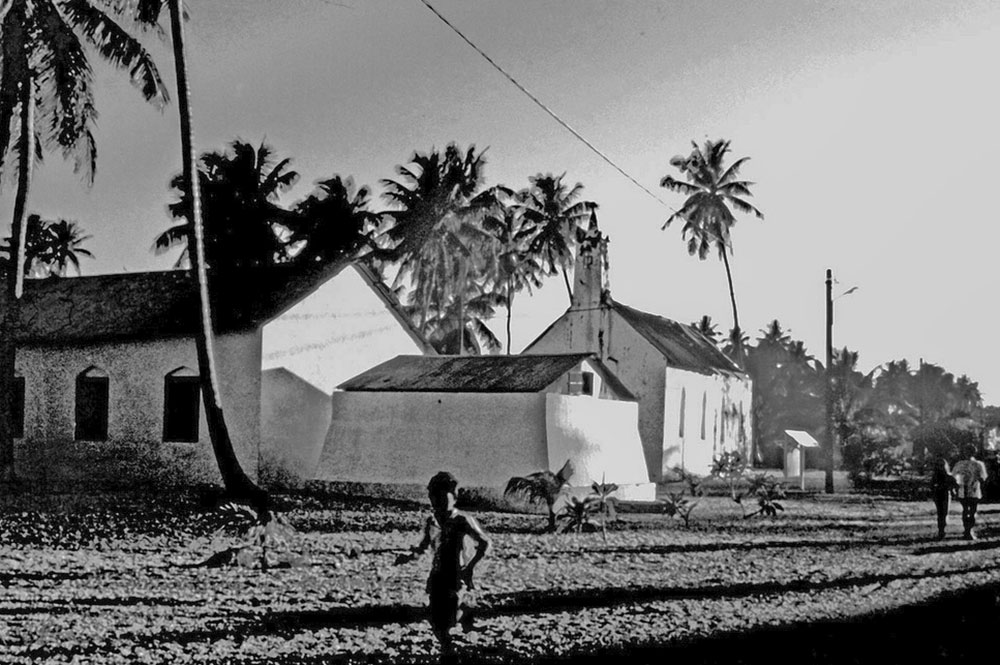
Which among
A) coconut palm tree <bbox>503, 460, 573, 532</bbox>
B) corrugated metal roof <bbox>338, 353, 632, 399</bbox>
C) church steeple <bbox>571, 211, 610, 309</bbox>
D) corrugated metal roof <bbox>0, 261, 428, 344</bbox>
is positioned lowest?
coconut palm tree <bbox>503, 460, 573, 532</bbox>

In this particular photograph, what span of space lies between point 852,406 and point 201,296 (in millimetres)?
41227

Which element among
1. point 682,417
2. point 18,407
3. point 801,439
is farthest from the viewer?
point 682,417

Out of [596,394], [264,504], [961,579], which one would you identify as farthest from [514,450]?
[961,579]

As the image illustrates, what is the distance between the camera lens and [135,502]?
20859 mm

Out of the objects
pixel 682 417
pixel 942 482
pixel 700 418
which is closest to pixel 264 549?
pixel 942 482

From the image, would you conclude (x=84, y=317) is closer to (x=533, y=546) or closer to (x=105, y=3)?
(x=105, y=3)

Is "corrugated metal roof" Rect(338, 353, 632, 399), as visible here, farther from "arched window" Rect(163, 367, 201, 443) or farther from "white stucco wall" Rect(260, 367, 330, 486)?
"arched window" Rect(163, 367, 201, 443)

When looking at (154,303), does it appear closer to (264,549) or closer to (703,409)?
(264,549)

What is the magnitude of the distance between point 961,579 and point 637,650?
712 centimetres

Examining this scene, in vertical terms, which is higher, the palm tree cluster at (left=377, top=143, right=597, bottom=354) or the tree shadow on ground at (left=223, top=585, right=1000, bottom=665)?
the palm tree cluster at (left=377, top=143, right=597, bottom=354)

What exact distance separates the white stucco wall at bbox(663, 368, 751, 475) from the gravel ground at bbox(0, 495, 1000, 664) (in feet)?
59.1

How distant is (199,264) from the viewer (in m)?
19.5

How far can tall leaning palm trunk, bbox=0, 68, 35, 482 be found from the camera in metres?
23.2


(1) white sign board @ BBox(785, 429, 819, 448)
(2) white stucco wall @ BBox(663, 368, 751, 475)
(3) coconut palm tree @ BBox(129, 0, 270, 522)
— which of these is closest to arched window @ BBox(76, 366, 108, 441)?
(3) coconut palm tree @ BBox(129, 0, 270, 522)
